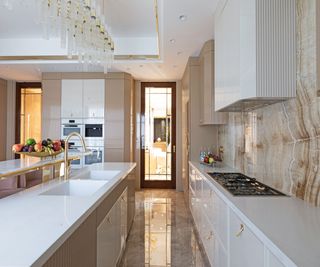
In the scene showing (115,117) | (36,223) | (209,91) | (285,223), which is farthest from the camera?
(115,117)

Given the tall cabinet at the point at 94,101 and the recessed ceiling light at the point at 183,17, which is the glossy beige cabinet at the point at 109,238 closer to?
the recessed ceiling light at the point at 183,17

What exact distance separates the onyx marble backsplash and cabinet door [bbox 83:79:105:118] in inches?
141

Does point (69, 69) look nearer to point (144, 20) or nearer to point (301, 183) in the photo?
point (144, 20)

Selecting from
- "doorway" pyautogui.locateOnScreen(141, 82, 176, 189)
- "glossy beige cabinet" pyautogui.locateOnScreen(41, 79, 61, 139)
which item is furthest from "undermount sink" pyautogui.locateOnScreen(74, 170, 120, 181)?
"doorway" pyautogui.locateOnScreen(141, 82, 176, 189)

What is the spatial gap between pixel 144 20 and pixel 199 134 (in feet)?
6.68

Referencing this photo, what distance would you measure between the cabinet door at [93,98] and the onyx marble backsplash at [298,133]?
11.8 feet

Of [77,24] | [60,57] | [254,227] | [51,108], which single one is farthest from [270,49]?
[51,108]

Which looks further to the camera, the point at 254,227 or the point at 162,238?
the point at 162,238

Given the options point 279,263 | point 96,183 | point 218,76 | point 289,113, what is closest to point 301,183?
point 289,113

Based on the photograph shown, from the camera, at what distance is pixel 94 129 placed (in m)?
5.19

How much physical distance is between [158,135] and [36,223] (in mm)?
5072

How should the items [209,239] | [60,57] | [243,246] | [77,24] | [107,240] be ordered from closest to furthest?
[243,246], [107,240], [209,239], [77,24], [60,57]

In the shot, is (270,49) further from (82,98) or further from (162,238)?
(82,98)

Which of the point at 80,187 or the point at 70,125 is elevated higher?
the point at 70,125
